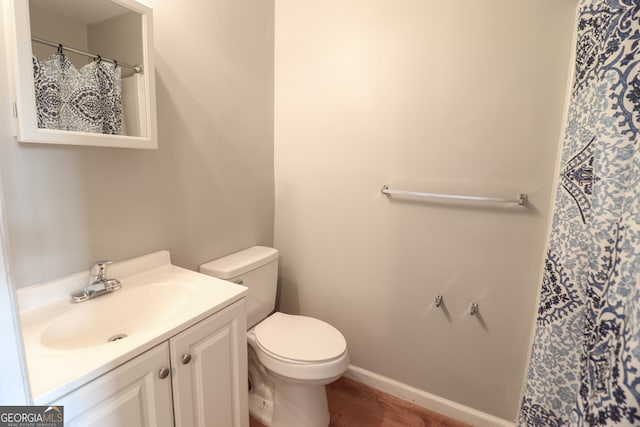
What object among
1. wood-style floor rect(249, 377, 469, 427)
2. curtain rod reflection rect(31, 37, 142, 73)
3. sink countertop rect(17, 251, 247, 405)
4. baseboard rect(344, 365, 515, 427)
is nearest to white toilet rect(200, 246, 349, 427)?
wood-style floor rect(249, 377, 469, 427)

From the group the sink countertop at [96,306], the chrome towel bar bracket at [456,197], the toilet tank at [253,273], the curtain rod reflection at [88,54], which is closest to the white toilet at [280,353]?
the toilet tank at [253,273]

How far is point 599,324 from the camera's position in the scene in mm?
617

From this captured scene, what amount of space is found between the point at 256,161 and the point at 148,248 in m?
0.78

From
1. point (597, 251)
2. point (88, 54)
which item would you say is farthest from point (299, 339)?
point (88, 54)

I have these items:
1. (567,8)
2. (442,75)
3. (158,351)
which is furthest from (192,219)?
(567,8)

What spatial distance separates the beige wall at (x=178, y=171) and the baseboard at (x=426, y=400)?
104 cm

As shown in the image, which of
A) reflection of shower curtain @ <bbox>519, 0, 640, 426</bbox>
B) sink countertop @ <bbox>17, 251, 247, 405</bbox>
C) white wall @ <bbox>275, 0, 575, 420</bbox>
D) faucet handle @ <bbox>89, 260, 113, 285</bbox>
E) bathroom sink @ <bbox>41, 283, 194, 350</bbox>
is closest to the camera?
reflection of shower curtain @ <bbox>519, 0, 640, 426</bbox>

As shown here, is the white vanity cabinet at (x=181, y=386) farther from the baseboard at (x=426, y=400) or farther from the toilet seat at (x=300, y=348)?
the baseboard at (x=426, y=400)

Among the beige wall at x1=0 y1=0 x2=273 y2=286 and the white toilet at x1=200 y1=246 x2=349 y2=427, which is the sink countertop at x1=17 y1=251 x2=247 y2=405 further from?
the white toilet at x1=200 y1=246 x2=349 y2=427

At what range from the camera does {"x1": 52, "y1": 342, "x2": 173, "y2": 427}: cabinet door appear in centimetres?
72

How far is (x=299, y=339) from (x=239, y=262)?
1.61ft

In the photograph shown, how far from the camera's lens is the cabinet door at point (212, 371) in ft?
3.16

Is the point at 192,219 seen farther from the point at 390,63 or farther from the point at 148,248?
the point at 390,63

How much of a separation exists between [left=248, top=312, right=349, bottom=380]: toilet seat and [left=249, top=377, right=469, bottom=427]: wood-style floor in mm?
460
